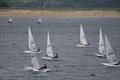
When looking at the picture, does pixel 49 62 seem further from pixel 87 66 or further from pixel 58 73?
pixel 58 73

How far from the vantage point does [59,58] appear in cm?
10119

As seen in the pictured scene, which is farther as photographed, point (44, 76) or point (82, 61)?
point (82, 61)

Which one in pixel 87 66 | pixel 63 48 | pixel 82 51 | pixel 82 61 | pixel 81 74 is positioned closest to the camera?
pixel 81 74

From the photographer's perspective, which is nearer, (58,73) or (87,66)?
(58,73)

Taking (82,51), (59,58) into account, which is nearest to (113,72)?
(59,58)

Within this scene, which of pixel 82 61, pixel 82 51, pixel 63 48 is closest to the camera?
pixel 82 61

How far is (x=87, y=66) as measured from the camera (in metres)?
91.2

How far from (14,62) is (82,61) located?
10690mm

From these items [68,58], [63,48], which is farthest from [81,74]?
[63,48]

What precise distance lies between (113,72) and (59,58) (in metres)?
18.2

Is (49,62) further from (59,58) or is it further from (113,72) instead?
(113,72)

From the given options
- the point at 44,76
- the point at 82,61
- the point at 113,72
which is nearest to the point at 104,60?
the point at 82,61

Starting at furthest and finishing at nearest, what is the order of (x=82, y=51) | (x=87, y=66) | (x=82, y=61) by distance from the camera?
(x=82, y=51)
(x=82, y=61)
(x=87, y=66)

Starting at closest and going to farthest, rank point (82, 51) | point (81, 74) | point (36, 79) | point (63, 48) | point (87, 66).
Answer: point (36, 79) → point (81, 74) → point (87, 66) → point (82, 51) → point (63, 48)
